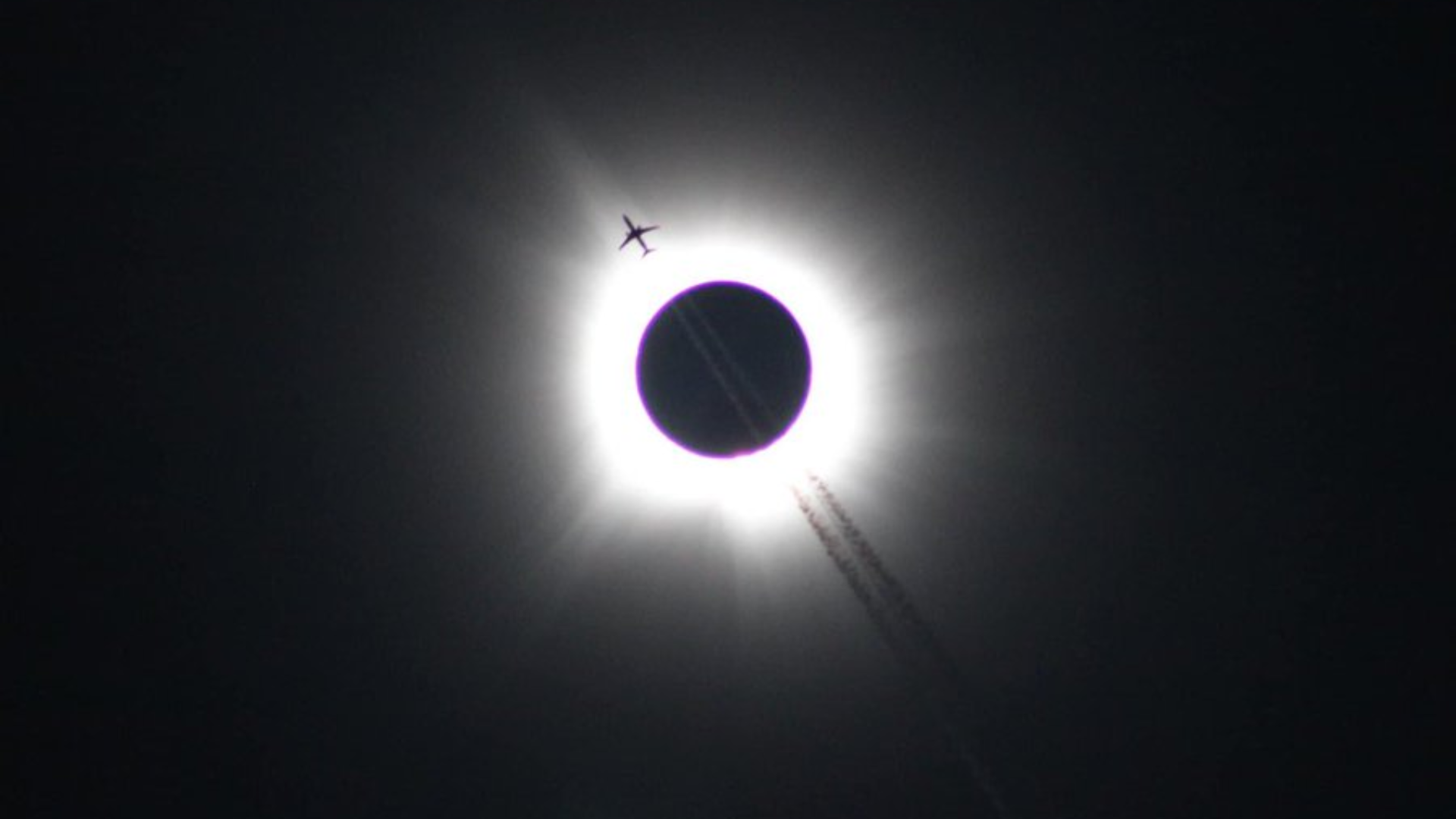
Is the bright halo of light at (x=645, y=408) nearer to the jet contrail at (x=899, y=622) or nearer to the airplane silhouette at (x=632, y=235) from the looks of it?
the airplane silhouette at (x=632, y=235)

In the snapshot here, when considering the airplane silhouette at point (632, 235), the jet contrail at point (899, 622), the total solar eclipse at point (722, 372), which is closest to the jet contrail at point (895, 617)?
the jet contrail at point (899, 622)

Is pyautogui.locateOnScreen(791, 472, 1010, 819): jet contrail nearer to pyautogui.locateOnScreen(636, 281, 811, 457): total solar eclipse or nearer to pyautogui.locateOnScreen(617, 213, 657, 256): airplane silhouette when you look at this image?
pyautogui.locateOnScreen(636, 281, 811, 457): total solar eclipse

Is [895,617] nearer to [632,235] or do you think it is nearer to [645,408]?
[645,408]

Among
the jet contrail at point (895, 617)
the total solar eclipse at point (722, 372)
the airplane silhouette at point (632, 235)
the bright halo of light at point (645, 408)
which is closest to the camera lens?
the total solar eclipse at point (722, 372)

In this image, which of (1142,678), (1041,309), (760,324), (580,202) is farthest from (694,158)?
(1142,678)

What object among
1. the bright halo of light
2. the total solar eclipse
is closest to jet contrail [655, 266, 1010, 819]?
the bright halo of light

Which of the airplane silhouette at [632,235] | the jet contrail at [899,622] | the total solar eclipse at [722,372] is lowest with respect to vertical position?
the jet contrail at [899,622]

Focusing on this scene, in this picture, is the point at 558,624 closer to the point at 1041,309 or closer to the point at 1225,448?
the point at 1041,309
